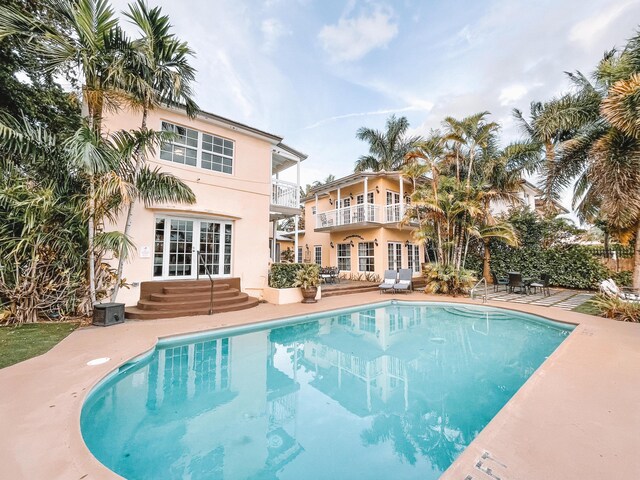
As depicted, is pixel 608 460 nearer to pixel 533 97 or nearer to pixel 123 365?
pixel 123 365

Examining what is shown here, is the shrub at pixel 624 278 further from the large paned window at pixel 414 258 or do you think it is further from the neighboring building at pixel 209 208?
the neighboring building at pixel 209 208

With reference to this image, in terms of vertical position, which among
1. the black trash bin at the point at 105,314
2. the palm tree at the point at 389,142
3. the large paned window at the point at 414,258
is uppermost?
the palm tree at the point at 389,142

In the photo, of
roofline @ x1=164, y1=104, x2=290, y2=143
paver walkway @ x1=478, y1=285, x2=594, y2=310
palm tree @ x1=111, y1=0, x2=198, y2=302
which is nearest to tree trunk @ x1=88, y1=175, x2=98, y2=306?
palm tree @ x1=111, y1=0, x2=198, y2=302

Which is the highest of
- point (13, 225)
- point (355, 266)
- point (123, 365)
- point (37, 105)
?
point (37, 105)

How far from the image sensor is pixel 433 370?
5.34 metres

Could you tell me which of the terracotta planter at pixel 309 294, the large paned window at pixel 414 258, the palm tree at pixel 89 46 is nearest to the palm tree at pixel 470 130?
the large paned window at pixel 414 258

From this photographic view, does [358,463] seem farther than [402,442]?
No

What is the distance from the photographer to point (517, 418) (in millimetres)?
3057

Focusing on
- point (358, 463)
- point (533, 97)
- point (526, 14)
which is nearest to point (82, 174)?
point (358, 463)

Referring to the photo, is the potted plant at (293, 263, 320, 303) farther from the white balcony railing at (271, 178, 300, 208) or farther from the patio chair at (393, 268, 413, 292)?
the patio chair at (393, 268, 413, 292)

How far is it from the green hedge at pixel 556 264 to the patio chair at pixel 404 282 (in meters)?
5.69

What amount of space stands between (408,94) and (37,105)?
15740mm

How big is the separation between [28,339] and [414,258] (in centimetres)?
1729

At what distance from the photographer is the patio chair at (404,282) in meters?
13.6
